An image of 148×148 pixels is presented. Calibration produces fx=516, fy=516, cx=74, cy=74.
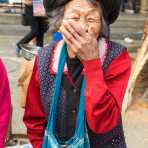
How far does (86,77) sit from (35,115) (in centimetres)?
45

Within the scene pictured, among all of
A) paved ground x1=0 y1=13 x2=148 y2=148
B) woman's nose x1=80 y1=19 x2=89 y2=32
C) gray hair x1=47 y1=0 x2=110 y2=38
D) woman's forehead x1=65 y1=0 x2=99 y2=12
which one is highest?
woman's forehead x1=65 y1=0 x2=99 y2=12

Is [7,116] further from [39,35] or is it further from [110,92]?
[39,35]

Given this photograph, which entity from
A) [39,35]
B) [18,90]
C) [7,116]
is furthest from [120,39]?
[7,116]

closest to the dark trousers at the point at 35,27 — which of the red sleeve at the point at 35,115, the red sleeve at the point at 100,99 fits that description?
the red sleeve at the point at 35,115

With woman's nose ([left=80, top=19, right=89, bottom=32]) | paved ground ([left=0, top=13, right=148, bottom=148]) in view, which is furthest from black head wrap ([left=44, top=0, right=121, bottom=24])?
Answer: paved ground ([left=0, top=13, right=148, bottom=148])

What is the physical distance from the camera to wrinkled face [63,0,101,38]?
7.66 feet

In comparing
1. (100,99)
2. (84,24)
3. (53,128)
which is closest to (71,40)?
(84,24)

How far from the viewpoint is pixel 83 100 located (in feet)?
7.65

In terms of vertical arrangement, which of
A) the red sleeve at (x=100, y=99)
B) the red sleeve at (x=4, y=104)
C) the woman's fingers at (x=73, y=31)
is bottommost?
the red sleeve at (x=4, y=104)

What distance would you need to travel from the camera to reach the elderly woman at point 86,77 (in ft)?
7.29

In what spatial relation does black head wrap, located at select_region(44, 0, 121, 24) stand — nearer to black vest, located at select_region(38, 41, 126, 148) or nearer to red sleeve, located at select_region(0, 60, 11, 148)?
black vest, located at select_region(38, 41, 126, 148)

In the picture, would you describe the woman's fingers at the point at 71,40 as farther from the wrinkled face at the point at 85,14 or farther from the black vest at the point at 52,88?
the black vest at the point at 52,88

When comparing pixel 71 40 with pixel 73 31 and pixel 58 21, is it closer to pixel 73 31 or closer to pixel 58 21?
pixel 73 31

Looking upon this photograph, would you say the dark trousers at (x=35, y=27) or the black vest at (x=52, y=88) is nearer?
the black vest at (x=52, y=88)
